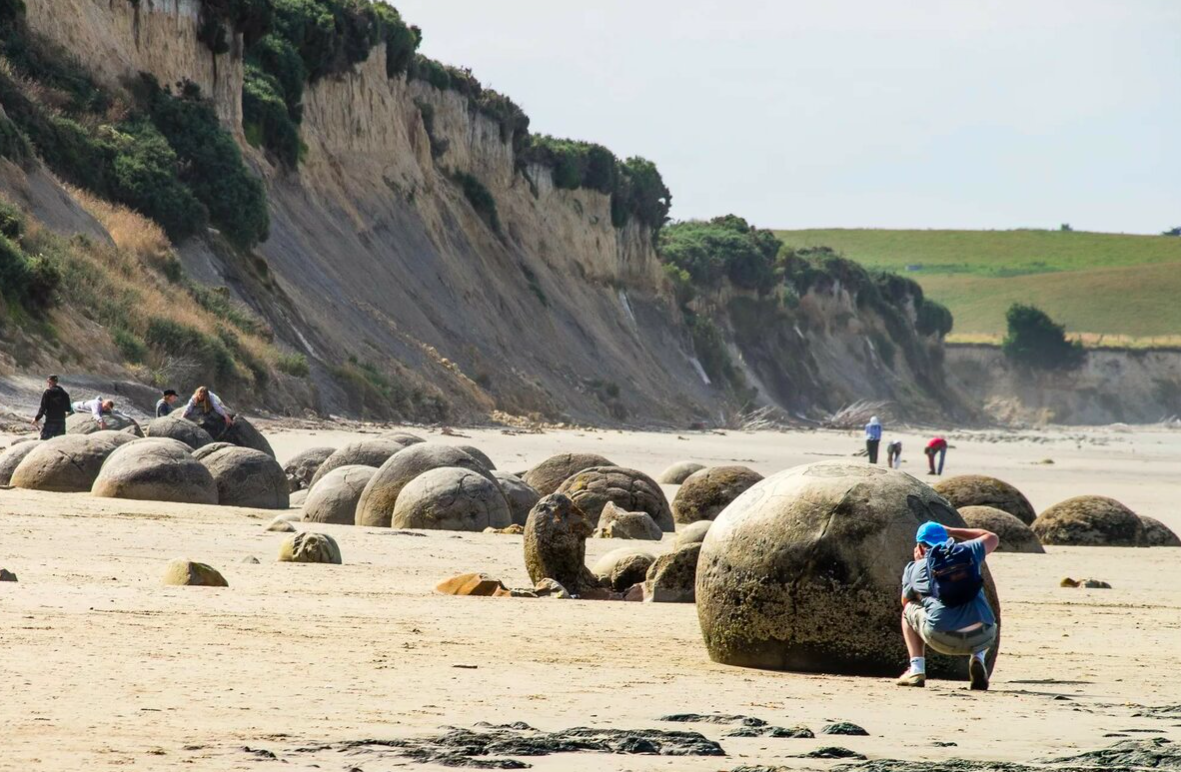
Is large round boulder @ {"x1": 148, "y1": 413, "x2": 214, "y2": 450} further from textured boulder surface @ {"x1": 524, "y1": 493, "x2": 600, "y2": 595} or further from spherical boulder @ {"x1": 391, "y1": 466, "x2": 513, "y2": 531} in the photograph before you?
textured boulder surface @ {"x1": 524, "y1": 493, "x2": 600, "y2": 595}

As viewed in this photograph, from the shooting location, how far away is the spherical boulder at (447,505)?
66.3 feet

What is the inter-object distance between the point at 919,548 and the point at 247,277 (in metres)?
38.7

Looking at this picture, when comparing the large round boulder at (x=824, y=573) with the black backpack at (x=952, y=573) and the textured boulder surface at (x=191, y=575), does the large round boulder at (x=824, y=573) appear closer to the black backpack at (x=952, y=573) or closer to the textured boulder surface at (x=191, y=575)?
the black backpack at (x=952, y=573)

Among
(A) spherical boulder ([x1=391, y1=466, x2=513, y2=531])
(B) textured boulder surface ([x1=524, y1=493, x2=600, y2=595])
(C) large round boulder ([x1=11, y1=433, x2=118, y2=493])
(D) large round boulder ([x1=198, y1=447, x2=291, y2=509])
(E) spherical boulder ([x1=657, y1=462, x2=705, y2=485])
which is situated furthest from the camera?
(E) spherical boulder ([x1=657, y1=462, x2=705, y2=485])

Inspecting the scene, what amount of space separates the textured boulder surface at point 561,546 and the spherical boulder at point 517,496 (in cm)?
633

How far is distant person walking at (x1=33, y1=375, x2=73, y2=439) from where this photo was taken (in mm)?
26328

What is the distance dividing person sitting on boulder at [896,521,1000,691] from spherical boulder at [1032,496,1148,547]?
44.2 feet

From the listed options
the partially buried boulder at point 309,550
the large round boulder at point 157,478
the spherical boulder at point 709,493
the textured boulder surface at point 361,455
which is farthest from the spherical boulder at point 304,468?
the partially buried boulder at point 309,550

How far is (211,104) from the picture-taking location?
164 feet

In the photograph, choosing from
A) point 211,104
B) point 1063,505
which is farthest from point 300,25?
point 1063,505

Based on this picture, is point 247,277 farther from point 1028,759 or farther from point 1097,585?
point 1028,759

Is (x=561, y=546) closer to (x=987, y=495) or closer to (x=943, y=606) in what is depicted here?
(x=943, y=606)

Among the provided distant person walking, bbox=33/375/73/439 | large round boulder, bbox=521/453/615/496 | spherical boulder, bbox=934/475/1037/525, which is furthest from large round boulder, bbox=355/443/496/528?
distant person walking, bbox=33/375/73/439

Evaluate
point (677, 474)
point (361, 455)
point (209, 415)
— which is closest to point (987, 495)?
point (361, 455)
